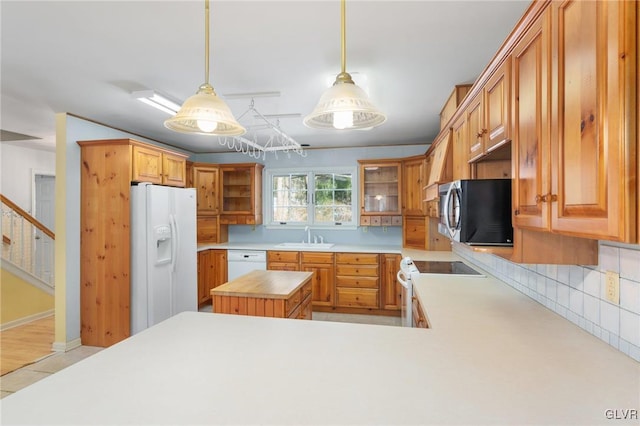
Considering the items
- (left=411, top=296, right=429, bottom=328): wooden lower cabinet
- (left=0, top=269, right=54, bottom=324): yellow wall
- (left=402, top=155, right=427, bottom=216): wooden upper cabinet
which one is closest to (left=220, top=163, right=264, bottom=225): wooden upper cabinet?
(left=402, top=155, right=427, bottom=216): wooden upper cabinet

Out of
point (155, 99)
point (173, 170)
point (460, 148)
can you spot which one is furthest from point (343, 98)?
point (173, 170)

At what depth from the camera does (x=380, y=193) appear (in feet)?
16.1

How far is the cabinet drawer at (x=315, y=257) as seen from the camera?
458 centimetres

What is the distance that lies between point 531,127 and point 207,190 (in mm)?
4799

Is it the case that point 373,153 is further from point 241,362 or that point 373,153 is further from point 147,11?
point 241,362

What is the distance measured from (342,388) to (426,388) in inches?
10.2

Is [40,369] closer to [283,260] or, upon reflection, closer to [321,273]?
[283,260]

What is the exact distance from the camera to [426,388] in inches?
38.6

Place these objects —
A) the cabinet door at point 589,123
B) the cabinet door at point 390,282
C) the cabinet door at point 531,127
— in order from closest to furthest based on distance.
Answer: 1. the cabinet door at point 589,123
2. the cabinet door at point 531,127
3. the cabinet door at point 390,282

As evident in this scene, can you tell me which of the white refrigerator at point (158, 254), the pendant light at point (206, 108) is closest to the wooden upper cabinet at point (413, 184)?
the white refrigerator at point (158, 254)

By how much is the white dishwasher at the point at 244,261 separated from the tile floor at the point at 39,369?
6.19 feet

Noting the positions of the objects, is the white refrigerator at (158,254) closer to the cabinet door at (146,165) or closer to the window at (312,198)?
the cabinet door at (146,165)

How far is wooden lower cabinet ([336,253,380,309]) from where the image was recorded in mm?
4453

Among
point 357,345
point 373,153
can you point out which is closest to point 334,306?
point 373,153
